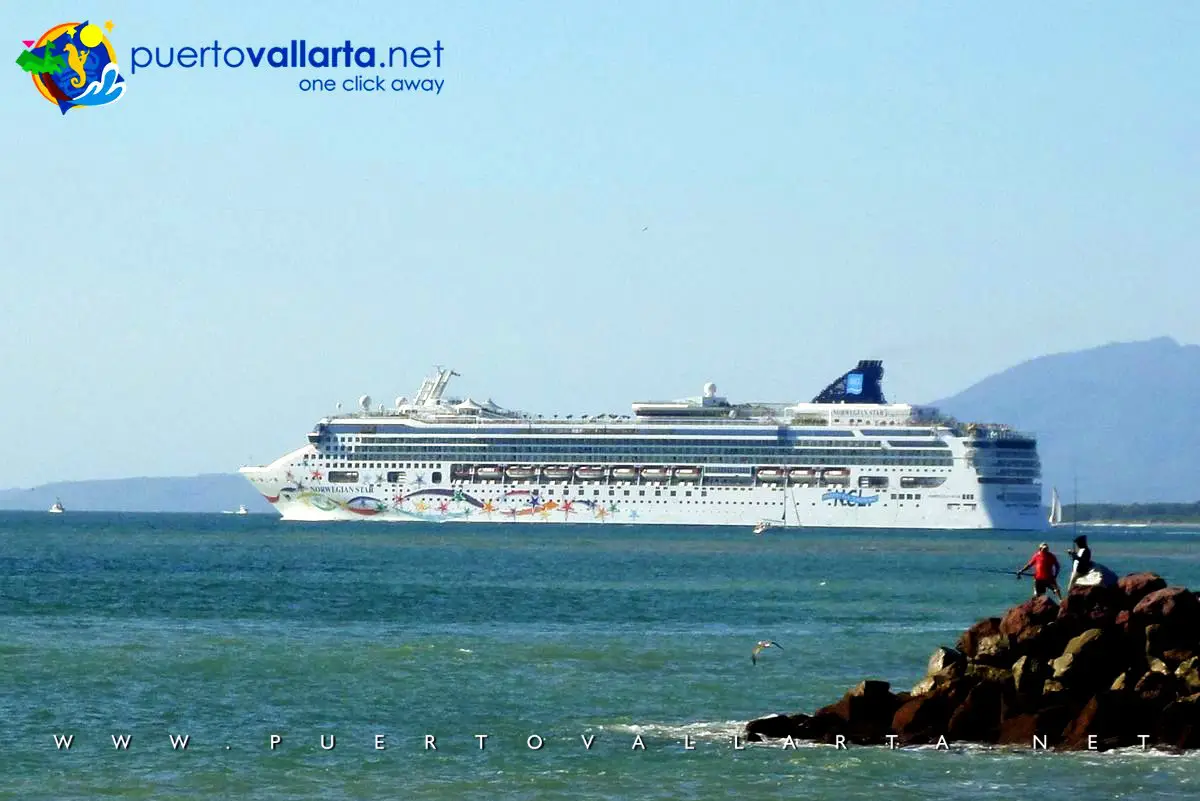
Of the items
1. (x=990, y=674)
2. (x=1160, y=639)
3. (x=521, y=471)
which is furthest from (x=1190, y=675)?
(x=521, y=471)

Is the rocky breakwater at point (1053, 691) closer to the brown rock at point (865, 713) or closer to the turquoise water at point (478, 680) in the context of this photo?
the brown rock at point (865, 713)

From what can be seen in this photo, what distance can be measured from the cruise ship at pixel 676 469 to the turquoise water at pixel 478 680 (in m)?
42.9

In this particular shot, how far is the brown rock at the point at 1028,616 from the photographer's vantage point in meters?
21.9

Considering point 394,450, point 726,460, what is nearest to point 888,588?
point 726,460

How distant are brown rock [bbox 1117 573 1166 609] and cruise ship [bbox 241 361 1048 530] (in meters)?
81.7

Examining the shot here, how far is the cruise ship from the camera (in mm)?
104438

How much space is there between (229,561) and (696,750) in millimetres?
49504

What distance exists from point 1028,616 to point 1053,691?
1.12 metres

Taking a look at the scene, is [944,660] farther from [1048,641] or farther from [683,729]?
[683,729]

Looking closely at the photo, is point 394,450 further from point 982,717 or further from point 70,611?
point 982,717

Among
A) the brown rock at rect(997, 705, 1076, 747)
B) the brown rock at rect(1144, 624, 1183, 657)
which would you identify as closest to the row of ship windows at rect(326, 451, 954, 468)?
the brown rock at rect(1144, 624, 1183, 657)

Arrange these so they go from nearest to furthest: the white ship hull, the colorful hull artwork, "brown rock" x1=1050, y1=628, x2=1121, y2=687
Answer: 1. "brown rock" x1=1050, y1=628, x2=1121, y2=687
2. the white ship hull
3. the colorful hull artwork

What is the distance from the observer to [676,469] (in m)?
106

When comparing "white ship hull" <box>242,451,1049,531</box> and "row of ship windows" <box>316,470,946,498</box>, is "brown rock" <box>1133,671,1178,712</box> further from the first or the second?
"row of ship windows" <box>316,470,946,498</box>
